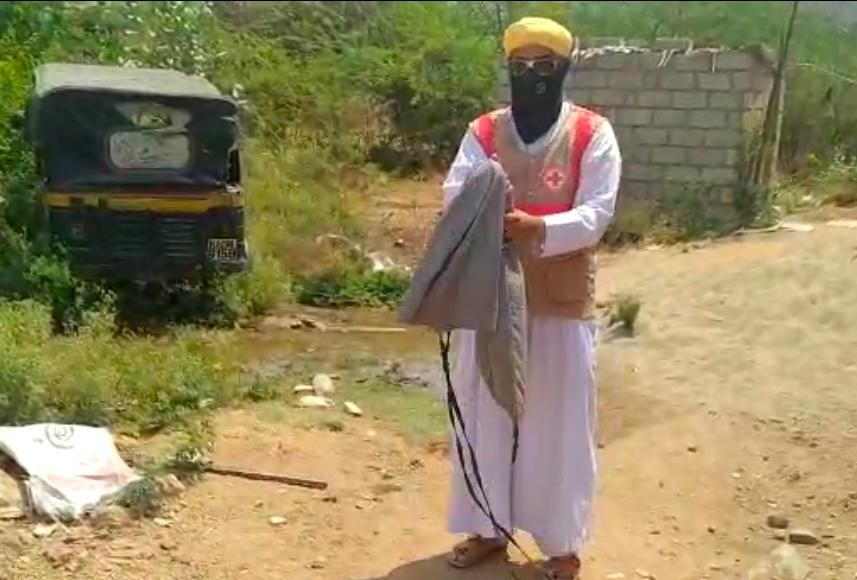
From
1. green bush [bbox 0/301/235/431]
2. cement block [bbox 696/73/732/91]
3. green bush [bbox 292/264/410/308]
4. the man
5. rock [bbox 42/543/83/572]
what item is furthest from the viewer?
cement block [bbox 696/73/732/91]

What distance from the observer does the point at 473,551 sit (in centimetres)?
422

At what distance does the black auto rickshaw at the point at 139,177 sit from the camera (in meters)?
7.64

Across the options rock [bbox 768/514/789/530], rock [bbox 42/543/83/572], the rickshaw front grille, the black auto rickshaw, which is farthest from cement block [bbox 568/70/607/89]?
rock [bbox 42/543/83/572]

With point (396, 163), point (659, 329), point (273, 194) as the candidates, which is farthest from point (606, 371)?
point (396, 163)

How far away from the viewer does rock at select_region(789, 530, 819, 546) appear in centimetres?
454

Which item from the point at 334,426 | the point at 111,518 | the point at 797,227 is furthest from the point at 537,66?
the point at 797,227

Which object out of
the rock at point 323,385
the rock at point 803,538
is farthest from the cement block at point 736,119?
the rock at point 803,538

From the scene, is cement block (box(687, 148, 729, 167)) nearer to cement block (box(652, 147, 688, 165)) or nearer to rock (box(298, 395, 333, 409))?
cement block (box(652, 147, 688, 165))

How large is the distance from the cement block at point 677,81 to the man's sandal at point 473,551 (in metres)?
6.86

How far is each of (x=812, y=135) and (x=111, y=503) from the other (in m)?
5.77

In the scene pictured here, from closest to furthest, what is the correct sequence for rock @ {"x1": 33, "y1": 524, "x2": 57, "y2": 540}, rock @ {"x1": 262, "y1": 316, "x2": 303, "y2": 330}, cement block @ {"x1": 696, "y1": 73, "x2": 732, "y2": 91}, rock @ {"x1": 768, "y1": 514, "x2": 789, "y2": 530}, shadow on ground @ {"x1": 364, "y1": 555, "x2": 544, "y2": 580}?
1. shadow on ground @ {"x1": 364, "y1": 555, "x2": 544, "y2": 580}
2. rock @ {"x1": 33, "y1": 524, "x2": 57, "y2": 540}
3. rock @ {"x1": 768, "y1": 514, "x2": 789, "y2": 530}
4. rock @ {"x1": 262, "y1": 316, "x2": 303, "y2": 330}
5. cement block @ {"x1": 696, "y1": 73, "x2": 732, "y2": 91}

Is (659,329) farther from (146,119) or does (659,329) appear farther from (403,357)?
(146,119)

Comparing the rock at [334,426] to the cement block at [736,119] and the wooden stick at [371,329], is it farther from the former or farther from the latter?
the cement block at [736,119]

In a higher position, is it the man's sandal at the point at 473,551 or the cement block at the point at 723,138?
the cement block at the point at 723,138
